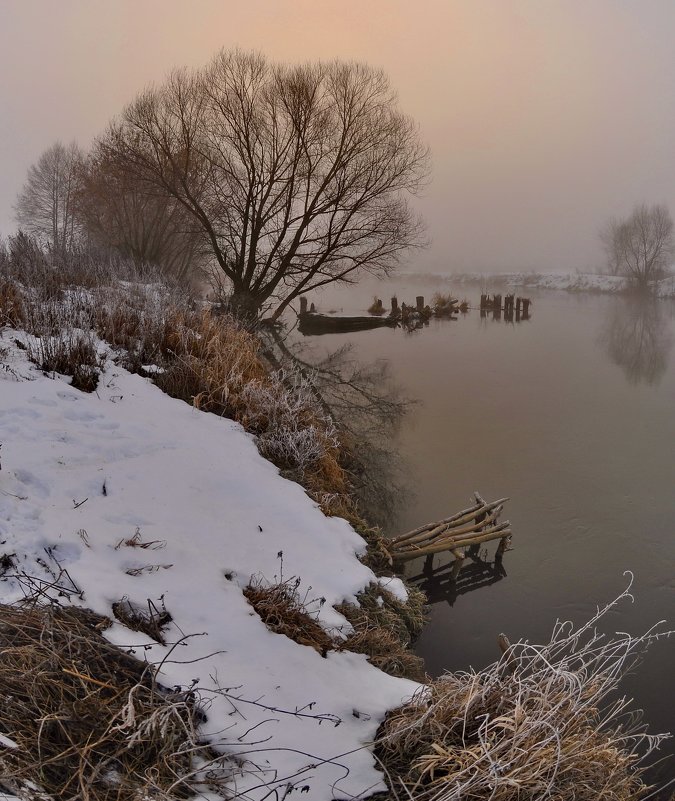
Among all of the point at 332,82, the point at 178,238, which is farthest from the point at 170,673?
the point at 178,238

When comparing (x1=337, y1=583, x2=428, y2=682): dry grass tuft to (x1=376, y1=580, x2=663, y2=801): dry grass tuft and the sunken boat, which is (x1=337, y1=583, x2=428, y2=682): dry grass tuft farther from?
the sunken boat

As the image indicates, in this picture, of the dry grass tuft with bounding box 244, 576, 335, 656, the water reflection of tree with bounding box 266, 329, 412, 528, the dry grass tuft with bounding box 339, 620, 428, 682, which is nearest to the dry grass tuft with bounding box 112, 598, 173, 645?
the dry grass tuft with bounding box 244, 576, 335, 656

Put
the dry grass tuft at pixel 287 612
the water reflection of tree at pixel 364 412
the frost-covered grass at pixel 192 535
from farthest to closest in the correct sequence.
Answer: the water reflection of tree at pixel 364 412 → the dry grass tuft at pixel 287 612 → the frost-covered grass at pixel 192 535

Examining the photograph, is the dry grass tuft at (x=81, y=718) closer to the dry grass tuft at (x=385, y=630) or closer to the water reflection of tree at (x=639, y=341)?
the dry grass tuft at (x=385, y=630)

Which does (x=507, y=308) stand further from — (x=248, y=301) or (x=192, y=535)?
(x=192, y=535)

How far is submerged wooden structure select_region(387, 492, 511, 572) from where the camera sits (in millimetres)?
5754

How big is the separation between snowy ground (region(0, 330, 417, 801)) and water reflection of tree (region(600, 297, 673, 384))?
534 inches

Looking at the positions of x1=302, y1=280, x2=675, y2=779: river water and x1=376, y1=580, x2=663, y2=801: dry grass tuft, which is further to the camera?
x1=302, y1=280, x2=675, y2=779: river water

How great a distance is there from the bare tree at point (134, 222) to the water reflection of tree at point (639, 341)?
16357 mm

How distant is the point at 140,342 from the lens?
23.1 feet

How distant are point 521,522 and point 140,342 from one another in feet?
18.4

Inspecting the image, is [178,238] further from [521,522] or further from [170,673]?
[170,673]

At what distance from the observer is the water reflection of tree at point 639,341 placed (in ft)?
53.1

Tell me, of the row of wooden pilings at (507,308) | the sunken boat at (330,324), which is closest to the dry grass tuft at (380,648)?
the sunken boat at (330,324)
